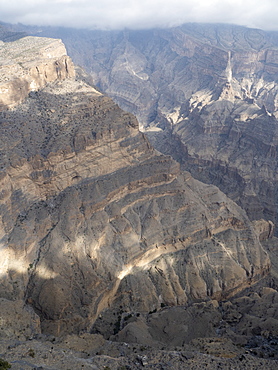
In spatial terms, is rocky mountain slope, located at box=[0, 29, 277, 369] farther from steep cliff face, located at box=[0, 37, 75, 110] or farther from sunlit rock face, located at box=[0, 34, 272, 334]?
steep cliff face, located at box=[0, 37, 75, 110]

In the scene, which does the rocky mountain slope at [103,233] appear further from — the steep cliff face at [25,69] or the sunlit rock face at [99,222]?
the steep cliff face at [25,69]

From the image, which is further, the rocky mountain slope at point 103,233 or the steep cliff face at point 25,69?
the steep cliff face at point 25,69

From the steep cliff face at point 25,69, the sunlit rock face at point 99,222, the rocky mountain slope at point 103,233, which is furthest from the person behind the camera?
the steep cliff face at point 25,69

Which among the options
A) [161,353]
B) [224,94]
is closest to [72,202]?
[161,353]

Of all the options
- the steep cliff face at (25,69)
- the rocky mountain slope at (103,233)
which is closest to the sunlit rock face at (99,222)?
the rocky mountain slope at (103,233)

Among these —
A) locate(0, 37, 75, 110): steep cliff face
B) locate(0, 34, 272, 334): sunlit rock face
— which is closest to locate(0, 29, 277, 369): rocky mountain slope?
locate(0, 34, 272, 334): sunlit rock face

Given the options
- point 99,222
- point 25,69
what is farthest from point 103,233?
point 25,69

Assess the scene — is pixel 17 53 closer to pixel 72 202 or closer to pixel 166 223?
pixel 72 202
